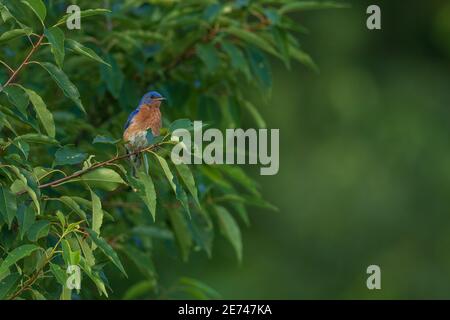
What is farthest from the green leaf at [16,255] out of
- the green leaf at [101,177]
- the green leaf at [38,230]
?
the green leaf at [101,177]

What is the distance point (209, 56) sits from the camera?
23.3 feet

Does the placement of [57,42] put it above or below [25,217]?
above

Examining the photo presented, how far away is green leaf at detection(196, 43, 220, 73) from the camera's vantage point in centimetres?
704

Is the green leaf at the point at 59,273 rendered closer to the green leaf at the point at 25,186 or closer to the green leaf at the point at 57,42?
the green leaf at the point at 25,186

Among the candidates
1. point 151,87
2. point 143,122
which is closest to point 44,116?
point 143,122

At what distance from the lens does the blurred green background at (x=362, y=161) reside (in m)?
19.7

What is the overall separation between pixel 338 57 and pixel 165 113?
514 inches

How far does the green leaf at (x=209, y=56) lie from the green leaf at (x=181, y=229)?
904 mm

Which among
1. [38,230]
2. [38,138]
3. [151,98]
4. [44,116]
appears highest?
[151,98]

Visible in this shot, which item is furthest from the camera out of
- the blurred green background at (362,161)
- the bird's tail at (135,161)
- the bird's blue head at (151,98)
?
the blurred green background at (362,161)

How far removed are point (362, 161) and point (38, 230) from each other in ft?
50.9

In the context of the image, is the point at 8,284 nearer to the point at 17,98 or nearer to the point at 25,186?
the point at 25,186

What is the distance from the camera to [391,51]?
2073cm
